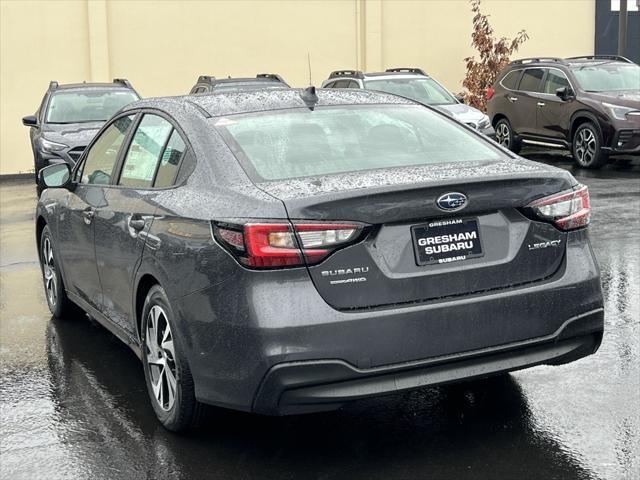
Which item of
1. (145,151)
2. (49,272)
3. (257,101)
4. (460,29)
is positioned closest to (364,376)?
(257,101)

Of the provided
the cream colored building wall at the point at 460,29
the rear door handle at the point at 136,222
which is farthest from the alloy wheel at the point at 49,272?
the cream colored building wall at the point at 460,29

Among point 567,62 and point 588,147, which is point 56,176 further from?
point 567,62

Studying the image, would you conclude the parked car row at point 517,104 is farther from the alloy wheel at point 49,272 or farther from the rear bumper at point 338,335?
the rear bumper at point 338,335

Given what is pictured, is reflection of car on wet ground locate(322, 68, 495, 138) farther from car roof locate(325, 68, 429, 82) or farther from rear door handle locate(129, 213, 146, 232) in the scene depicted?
rear door handle locate(129, 213, 146, 232)

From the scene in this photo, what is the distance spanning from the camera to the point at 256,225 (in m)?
4.11

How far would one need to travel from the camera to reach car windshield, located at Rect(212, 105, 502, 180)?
15.6ft

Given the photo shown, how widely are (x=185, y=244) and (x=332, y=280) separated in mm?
783

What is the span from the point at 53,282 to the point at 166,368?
2.81 m

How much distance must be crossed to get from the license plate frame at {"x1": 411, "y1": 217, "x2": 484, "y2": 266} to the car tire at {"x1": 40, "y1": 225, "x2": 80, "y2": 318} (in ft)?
11.7

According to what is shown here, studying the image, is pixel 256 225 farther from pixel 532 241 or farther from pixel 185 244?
pixel 532 241

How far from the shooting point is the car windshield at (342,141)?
15.6ft

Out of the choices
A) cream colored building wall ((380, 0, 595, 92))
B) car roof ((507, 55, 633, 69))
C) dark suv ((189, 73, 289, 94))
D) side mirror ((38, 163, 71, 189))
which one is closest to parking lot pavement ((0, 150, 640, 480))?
side mirror ((38, 163, 71, 189))

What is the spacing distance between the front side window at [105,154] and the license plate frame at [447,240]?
239 centimetres

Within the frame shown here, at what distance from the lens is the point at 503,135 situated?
19.5 metres
